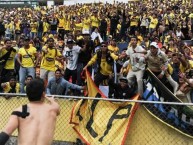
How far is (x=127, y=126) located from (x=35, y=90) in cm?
290

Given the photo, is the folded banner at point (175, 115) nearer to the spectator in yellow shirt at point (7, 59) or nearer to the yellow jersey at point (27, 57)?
the yellow jersey at point (27, 57)

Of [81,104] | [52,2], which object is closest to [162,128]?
[81,104]

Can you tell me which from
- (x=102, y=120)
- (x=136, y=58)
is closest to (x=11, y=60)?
(x=136, y=58)

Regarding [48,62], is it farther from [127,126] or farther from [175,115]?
[175,115]

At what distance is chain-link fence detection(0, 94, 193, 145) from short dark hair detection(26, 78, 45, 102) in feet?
8.53

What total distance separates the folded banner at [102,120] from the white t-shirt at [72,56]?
12.2 feet

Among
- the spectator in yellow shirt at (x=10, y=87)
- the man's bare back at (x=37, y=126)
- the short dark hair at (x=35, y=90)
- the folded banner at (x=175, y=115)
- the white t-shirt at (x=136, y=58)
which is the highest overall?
the short dark hair at (x=35, y=90)

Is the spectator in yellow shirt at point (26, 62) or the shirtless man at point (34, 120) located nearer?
the shirtless man at point (34, 120)

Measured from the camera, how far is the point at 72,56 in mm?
10969

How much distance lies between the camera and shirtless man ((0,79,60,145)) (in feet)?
14.2

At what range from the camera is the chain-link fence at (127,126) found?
22.6ft

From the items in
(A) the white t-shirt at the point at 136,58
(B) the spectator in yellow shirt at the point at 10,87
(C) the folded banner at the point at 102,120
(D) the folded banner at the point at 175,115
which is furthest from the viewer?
(B) the spectator in yellow shirt at the point at 10,87

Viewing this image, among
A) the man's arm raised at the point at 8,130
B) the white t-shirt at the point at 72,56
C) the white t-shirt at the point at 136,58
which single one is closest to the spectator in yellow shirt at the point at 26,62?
the white t-shirt at the point at 72,56

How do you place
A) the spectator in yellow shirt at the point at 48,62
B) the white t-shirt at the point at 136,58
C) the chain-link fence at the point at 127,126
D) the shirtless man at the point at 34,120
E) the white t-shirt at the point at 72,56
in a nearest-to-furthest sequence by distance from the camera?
the shirtless man at the point at 34,120, the chain-link fence at the point at 127,126, the white t-shirt at the point at 136,58, the spectator in yellow shirt at the point at 48,62, the white t-shirt at the point at 72,56
